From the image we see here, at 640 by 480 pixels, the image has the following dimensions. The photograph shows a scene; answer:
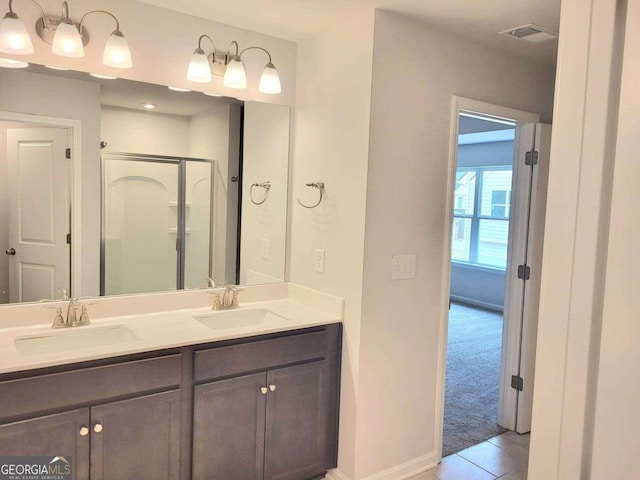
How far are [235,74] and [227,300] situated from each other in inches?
48.8

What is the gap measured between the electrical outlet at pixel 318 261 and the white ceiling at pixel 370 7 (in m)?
1.23

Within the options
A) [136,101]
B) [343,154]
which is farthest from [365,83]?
[136,101]

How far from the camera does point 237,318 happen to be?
2658 millimetres

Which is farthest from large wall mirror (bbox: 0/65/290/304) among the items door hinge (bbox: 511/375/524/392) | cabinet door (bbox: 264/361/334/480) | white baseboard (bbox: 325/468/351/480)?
door hinge (bbox: 511/375/524/392)

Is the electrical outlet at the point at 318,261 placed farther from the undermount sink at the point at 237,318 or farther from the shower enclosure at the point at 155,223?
the shower enclosure at the point at 155,223

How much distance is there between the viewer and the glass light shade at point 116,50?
7.14 ft

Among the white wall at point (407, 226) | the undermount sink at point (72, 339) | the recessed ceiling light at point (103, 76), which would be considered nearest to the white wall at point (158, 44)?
the recessed ceiling light at point (103, 76)

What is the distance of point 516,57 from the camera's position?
9.60ft

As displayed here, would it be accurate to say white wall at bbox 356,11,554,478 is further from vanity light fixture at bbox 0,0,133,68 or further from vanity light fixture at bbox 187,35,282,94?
vanity light fixture at bbox 0,0,133,68

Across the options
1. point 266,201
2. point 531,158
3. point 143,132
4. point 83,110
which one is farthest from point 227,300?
point 531,158

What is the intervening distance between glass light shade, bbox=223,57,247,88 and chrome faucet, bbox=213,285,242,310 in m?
1.13

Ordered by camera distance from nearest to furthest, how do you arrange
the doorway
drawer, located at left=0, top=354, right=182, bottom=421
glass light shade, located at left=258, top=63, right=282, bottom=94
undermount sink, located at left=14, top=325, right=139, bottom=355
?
drawer, located at left=0, top=354, right=182, bottom=421
undermount sink, located at left=14, top=325, right=139, bottom=355
glass light shade, located at left=258, top=63, right=282, bottom=94
the doorway

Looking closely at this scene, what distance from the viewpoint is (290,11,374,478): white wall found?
2393 millimetres

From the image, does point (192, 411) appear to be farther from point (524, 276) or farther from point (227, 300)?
point (524, 276)
